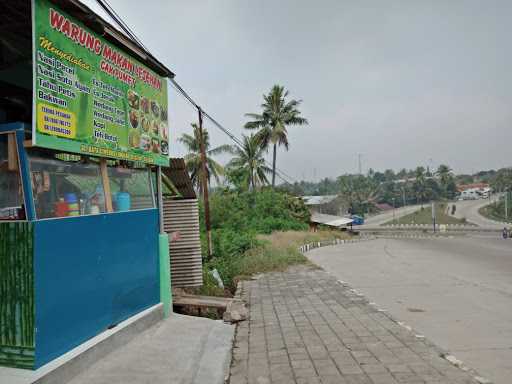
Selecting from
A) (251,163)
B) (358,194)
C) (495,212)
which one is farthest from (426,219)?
(251,163)

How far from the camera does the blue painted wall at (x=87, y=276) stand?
393 cm

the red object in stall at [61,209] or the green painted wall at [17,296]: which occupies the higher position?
the red object in stall at [61,209]

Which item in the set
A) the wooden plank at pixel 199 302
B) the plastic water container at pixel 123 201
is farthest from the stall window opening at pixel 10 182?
the wooden plank at pixel 199 302

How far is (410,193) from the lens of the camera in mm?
107750

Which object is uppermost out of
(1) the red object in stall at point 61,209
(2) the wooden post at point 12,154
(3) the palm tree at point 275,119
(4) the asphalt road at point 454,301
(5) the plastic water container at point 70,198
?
(3) the palm tree at point 275,119

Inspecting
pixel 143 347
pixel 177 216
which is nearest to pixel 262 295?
pixel 177 216

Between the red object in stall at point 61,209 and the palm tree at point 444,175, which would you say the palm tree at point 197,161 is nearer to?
the red object in stall at point 61,209

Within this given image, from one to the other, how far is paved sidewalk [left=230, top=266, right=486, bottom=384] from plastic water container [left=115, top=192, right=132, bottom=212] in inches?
104

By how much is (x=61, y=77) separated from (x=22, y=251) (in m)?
2.03

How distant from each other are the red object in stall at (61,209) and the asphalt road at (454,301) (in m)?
5.26

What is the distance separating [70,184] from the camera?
468cm

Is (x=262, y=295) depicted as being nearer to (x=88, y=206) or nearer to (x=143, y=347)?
(x=143, y=347)

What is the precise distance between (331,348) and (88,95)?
4.66 meters

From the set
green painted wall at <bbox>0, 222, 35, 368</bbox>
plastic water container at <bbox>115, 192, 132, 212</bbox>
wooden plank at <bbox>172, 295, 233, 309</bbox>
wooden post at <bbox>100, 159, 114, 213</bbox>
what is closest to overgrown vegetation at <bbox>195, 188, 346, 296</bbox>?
wooden plank at <bbox>172, 295, 233, 309</bbox>
